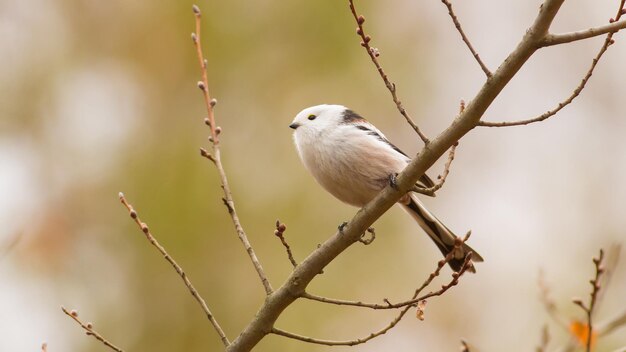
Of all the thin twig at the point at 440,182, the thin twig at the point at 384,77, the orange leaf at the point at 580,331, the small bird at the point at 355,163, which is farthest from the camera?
the small bird at the point at 355,163

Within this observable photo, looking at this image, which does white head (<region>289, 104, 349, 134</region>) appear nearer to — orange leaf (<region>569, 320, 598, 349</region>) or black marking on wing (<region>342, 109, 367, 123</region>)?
black marking on wing (<region>342, 109, 367, 123</region>)

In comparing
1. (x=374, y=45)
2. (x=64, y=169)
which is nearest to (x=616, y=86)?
(x=374, y=45)

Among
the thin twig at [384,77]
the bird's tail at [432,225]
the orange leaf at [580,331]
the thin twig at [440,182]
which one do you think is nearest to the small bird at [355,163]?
the bird's tail at [432,225]

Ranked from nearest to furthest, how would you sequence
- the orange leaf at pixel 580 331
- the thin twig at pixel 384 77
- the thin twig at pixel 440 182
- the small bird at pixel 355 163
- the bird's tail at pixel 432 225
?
the thin twig at pixel 384 77 < the thin twig at pixel 440 182 < the orange leaf at pixel 580 331 < the small bird at pixel 355 163 < the bird's tail at pixel 432 225

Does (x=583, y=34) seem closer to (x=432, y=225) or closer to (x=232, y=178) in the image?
(x=432, y=225)

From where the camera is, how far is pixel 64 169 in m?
8.92

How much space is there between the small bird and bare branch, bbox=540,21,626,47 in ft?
4.94

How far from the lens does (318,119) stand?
4.87 metres

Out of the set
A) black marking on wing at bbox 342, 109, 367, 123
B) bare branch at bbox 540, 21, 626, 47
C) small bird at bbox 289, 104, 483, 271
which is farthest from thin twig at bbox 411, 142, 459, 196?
black marking on wing at bbox 342, 109, 367, 123

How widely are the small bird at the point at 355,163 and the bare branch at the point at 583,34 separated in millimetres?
1505

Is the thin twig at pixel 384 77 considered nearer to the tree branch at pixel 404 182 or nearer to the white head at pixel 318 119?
the tree branch at pixel 404 182

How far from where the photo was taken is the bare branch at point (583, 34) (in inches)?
108

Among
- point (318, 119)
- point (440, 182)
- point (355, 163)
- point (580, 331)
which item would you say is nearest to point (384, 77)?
point (440, 182)

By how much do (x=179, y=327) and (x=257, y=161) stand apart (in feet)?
6.65
